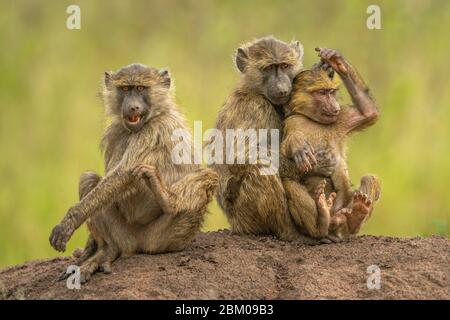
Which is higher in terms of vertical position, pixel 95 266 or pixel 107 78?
pixel 107 78

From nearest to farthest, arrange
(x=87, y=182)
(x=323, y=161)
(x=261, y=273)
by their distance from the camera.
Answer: (x=261, y=273)
(x=87, y=182)
(x=323, y=161)

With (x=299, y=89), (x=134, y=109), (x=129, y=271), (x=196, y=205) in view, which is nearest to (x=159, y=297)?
(x=129, y=271)

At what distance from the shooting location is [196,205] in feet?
26.4

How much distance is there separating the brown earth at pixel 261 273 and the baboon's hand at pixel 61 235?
31 cm

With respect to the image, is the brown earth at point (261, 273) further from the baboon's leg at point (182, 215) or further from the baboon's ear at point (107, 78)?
the baboon's ear at point (107, 78)

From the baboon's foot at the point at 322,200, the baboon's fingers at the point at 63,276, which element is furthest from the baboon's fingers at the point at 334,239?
the baboon's fingers at the point at 63,276

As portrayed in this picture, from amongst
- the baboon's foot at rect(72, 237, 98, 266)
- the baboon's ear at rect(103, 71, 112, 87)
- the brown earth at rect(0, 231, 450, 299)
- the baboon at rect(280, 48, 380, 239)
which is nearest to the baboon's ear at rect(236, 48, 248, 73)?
the baboon at rect(280, 48, 380, 239)

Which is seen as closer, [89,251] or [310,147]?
[89,251]

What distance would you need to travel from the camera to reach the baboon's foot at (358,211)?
8352mm

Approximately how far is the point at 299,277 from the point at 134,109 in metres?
1.87

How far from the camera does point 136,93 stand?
8.19 metres

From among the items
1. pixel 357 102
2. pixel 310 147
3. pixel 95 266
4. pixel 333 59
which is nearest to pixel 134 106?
pixel 95 266

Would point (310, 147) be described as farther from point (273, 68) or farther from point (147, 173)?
point (147, 173)

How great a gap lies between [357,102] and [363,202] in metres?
0.93
